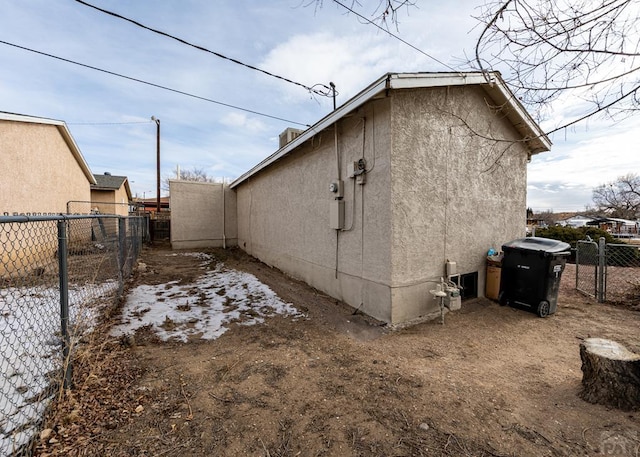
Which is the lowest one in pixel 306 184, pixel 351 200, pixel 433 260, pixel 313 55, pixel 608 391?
pixel 608 391

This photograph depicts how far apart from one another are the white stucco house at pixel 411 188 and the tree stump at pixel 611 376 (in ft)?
6.81

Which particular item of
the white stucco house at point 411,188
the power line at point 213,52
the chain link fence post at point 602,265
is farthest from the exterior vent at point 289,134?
the chain link fence post at point 602,265

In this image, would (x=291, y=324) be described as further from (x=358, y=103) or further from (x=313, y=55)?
(x=313, y=55)

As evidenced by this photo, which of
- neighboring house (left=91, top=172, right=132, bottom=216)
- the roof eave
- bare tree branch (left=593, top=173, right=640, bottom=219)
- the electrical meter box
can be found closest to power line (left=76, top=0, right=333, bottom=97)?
the roof eave

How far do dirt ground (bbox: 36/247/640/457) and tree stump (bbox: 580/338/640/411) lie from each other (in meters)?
0.10

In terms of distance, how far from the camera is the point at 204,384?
261cm

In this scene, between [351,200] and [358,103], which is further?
[351,200]

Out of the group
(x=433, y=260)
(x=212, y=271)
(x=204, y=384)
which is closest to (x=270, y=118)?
(x=212, y=271)

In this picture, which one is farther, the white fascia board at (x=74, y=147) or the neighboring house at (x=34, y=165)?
the white fascia board at (x=74, y=147)

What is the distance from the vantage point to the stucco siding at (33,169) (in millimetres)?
7281

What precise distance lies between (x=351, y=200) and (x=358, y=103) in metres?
1.57

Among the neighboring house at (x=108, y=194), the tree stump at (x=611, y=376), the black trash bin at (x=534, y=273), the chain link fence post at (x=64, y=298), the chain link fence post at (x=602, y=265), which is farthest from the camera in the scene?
the neighboring house at (x=108, y=194)

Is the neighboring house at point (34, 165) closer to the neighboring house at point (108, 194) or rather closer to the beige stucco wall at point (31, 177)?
the beige stucco wall at point (31, 177)

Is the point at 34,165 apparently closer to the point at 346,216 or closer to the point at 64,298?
the point at 64,298
